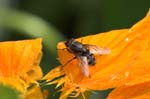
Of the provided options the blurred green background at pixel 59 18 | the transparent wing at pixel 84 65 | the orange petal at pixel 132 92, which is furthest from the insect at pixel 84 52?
the blurred green background at pixel 59 18

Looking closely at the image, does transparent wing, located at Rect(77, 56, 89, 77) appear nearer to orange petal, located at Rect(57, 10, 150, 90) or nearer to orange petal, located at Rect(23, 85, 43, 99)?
orange petal, located at Rect(57, 10, 150, 90)

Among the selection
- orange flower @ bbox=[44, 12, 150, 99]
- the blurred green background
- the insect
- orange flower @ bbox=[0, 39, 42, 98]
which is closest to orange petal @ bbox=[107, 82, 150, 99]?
orange flower @ bbox=[44, 12, 150, 99]

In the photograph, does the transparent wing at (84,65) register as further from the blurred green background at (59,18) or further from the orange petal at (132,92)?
the blurred green background at (59,18)

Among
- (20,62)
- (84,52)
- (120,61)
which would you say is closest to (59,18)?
(84,52)

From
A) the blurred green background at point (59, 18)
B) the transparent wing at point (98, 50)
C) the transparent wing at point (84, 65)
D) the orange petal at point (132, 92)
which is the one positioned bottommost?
the blurred green background at point (59, 18)

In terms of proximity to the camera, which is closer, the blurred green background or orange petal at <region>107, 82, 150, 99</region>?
orange petal at <region>107, 82, 150, 99</region>

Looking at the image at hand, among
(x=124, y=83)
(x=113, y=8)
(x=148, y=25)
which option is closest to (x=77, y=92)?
(x=124, y=83)

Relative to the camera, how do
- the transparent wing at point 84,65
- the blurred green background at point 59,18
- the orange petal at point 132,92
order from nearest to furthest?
1. the orange petal at point 132,92
2. the transparent wing at point 84,65
3. the blurred green background at point 59,18
